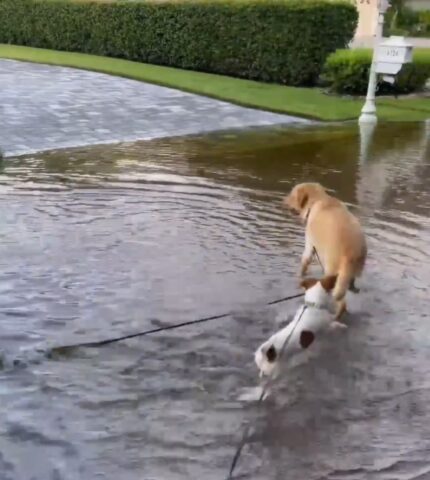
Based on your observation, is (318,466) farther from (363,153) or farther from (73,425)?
(363,153)

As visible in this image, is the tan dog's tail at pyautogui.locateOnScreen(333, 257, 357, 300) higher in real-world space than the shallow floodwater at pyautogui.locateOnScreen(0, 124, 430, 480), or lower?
higher

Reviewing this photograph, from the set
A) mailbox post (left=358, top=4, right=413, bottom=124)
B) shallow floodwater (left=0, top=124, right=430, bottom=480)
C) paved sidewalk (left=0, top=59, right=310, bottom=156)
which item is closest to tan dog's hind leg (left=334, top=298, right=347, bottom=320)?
shallow floodwater (left=0, top=124, right=430, bottom=480)

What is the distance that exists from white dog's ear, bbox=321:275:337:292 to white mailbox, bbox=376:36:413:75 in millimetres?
10284

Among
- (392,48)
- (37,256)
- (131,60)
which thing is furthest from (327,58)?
(37,256)

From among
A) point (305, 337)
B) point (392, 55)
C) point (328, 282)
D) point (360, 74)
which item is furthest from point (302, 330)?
point (360, 74)

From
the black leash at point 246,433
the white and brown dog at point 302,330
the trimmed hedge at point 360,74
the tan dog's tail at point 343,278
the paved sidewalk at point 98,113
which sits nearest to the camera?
the black leash at point 246,433

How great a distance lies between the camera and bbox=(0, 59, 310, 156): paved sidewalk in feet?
41.6

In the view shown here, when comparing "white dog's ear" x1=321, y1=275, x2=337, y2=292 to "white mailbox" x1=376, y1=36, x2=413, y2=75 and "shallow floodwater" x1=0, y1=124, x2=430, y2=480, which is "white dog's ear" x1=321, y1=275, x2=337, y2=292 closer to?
"shallow floodwater" x1=0, y1=124, x2=430, y2=480

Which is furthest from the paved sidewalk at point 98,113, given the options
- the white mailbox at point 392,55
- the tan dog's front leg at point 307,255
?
the tan dog's front leg at point 307,255

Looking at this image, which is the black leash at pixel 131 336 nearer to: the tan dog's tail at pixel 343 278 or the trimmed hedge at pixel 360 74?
the tan dog's tail at pixel 343 278

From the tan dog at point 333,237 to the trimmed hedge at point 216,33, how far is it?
44.7 ft

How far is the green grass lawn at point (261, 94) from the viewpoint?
15.6 m

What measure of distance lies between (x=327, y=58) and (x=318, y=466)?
15435 millimetres

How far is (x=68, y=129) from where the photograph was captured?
13.2 metres
